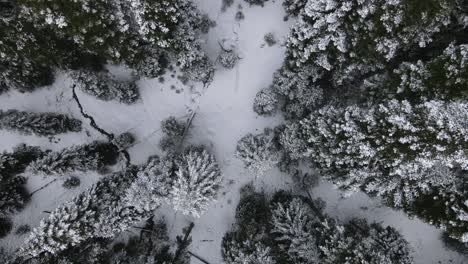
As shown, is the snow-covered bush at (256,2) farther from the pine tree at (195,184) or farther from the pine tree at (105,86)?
the pine tree at (195,184)

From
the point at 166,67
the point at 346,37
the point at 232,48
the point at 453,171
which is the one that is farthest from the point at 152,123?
the point at 453,171

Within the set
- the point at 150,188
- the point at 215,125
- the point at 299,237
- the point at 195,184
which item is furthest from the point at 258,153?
the point at 150,188

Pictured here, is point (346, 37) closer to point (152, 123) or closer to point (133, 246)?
point (152, 123)

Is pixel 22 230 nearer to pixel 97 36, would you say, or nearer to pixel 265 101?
pixel 97 36

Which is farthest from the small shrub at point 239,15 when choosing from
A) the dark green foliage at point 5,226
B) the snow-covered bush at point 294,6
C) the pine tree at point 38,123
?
the dark green foliage at point 5,226

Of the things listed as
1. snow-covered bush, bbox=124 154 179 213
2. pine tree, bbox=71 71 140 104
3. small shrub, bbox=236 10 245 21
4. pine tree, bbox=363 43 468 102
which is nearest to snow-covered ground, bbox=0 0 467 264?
small shrub, bbox=236 10 245 21
